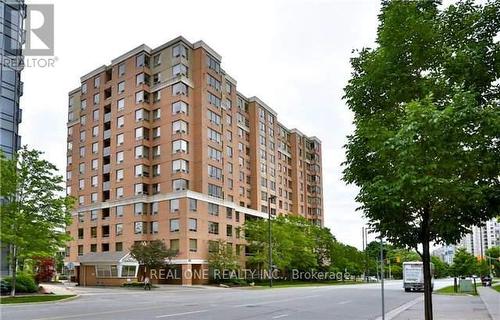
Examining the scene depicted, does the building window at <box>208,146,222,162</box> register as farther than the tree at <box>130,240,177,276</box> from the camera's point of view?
Yes

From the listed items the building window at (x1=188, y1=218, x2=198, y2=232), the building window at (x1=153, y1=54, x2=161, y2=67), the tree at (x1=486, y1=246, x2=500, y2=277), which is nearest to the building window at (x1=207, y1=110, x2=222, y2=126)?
the building window at (x1=153, y1=54, x2=161, y2=67)

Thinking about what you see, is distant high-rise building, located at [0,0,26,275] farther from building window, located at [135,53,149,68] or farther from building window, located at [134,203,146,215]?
building window, located at [135,53,149,68]

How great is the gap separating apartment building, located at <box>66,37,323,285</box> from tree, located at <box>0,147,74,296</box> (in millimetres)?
27142

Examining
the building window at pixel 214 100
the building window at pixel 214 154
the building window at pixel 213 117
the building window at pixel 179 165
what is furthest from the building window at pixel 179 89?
the building window at pixel 179 165

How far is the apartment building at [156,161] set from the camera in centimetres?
6319

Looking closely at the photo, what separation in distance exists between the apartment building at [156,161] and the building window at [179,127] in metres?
0.13

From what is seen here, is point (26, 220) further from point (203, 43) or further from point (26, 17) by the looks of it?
point (203, 43)

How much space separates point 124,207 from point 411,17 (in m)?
63.6

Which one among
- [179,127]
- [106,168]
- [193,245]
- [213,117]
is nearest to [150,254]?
[193,245]

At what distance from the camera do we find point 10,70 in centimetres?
4550

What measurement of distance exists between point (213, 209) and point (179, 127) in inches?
483

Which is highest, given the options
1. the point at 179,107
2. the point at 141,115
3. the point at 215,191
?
the point at 179,107

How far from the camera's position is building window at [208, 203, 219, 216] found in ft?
220

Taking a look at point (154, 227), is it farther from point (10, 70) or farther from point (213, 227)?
point (10, 70)
